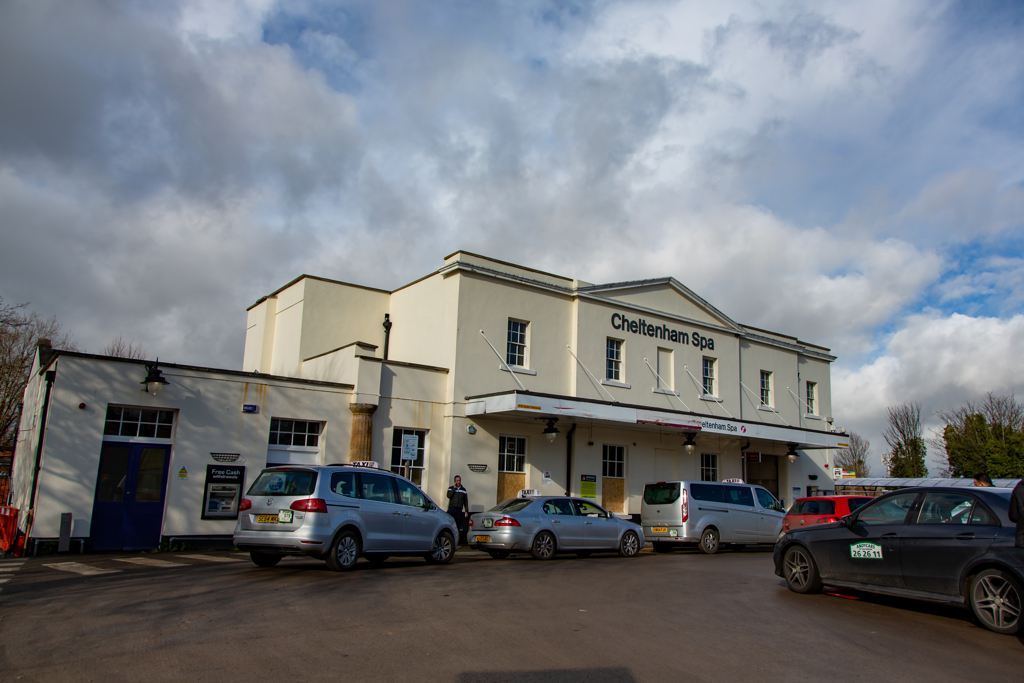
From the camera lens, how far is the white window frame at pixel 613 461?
22891mm

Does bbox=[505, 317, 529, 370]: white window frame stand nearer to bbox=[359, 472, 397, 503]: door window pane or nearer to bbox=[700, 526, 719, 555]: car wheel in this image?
bbox=[700, 526, 719, 555]: car wheel

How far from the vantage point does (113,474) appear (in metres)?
15.7

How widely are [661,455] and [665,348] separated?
3565 millimetres

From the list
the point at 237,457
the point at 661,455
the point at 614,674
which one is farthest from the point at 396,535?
the point at 661,455

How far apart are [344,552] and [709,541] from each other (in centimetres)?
1028

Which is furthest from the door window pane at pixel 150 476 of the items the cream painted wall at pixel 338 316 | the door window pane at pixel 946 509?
the door window pane at pixel 946 509

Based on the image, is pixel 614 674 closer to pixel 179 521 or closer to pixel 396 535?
pixel 396 535

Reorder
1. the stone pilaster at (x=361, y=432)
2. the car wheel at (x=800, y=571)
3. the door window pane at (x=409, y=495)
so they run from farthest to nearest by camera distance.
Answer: the stone pilaster at (x=361, y=432)
the door window pane at (x=409, y=495)
the car wheel at (x=800, y=571)

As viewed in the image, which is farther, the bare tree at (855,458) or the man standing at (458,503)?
the bare tree at (855,458)

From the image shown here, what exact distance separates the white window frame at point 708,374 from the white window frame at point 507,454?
8201 mm

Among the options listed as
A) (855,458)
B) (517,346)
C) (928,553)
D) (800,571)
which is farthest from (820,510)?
(855,458)

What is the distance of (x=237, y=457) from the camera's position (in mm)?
17000

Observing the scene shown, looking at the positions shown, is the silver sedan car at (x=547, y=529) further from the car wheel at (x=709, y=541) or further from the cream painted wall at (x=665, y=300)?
the cream painted wall at (x=665, y=300)

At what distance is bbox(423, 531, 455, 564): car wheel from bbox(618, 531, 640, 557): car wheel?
471cm
